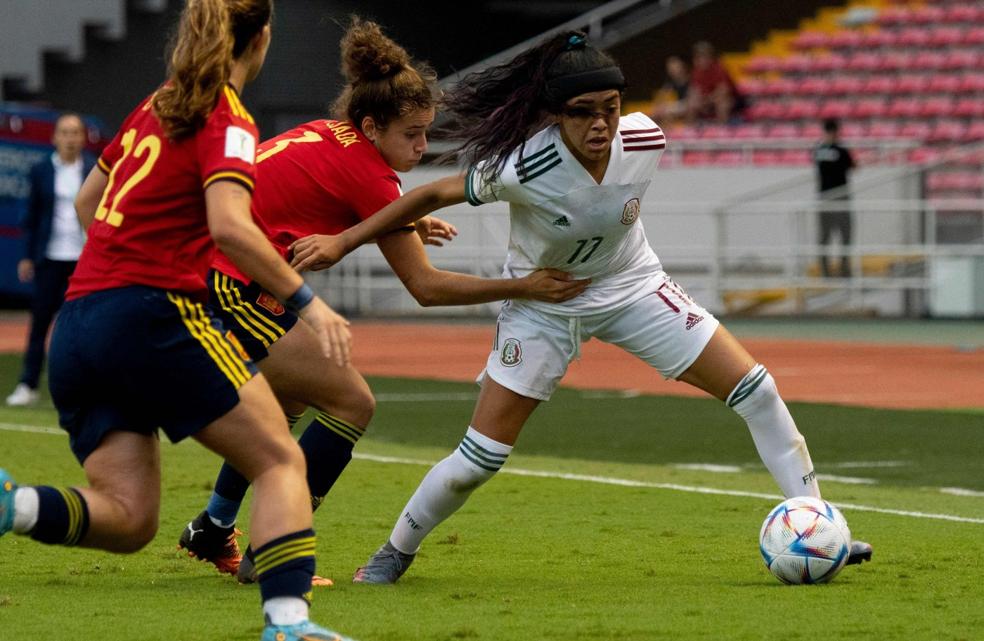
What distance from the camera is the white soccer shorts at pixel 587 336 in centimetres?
655

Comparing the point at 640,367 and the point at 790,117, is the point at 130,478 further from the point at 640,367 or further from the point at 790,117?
the point at 790,117

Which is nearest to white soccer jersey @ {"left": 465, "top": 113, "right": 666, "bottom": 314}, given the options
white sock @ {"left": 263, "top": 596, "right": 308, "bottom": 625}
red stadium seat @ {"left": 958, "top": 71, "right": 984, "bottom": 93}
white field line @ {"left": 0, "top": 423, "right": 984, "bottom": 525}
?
white sock @ {"left": 263, "top": 596, "right": 308, "bottom": 625}

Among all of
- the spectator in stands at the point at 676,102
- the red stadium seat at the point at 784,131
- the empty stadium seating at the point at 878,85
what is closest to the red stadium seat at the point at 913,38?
the empty stadium seating at the point at 878,85

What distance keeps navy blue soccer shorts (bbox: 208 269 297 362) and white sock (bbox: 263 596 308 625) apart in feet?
5.39

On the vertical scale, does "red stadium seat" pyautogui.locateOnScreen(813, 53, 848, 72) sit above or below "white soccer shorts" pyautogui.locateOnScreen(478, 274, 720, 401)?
below

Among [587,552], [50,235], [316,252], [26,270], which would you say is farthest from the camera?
[26,270]

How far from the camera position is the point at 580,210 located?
21.1 feet

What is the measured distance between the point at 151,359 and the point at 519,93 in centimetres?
204

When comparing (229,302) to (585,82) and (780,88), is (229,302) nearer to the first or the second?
(585,82)

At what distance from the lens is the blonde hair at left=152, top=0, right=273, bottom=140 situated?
4941mm

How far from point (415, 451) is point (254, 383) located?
6159 mm

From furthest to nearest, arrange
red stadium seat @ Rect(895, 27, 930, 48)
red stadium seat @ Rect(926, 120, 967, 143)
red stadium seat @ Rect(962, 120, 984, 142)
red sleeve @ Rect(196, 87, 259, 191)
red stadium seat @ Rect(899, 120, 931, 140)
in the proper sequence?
red stadium seat @ Rect(895, 27, 930, 48) < red stadium seat @ Rect(899, 120, 931, 140) < red stadium seat @ Rect(926, 120, 967, 143) < red stadium seat @ Rect(962, 120, 984, 142) < red sleeve @ Rect(196, 87, 259, 191)

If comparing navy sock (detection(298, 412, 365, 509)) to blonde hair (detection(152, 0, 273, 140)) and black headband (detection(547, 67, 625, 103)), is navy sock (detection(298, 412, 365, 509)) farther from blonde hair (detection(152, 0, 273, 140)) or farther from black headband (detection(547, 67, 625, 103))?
blonde hair (detection(152, 0, 273, 140))

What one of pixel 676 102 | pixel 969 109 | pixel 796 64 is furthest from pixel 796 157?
pixel 796 64
